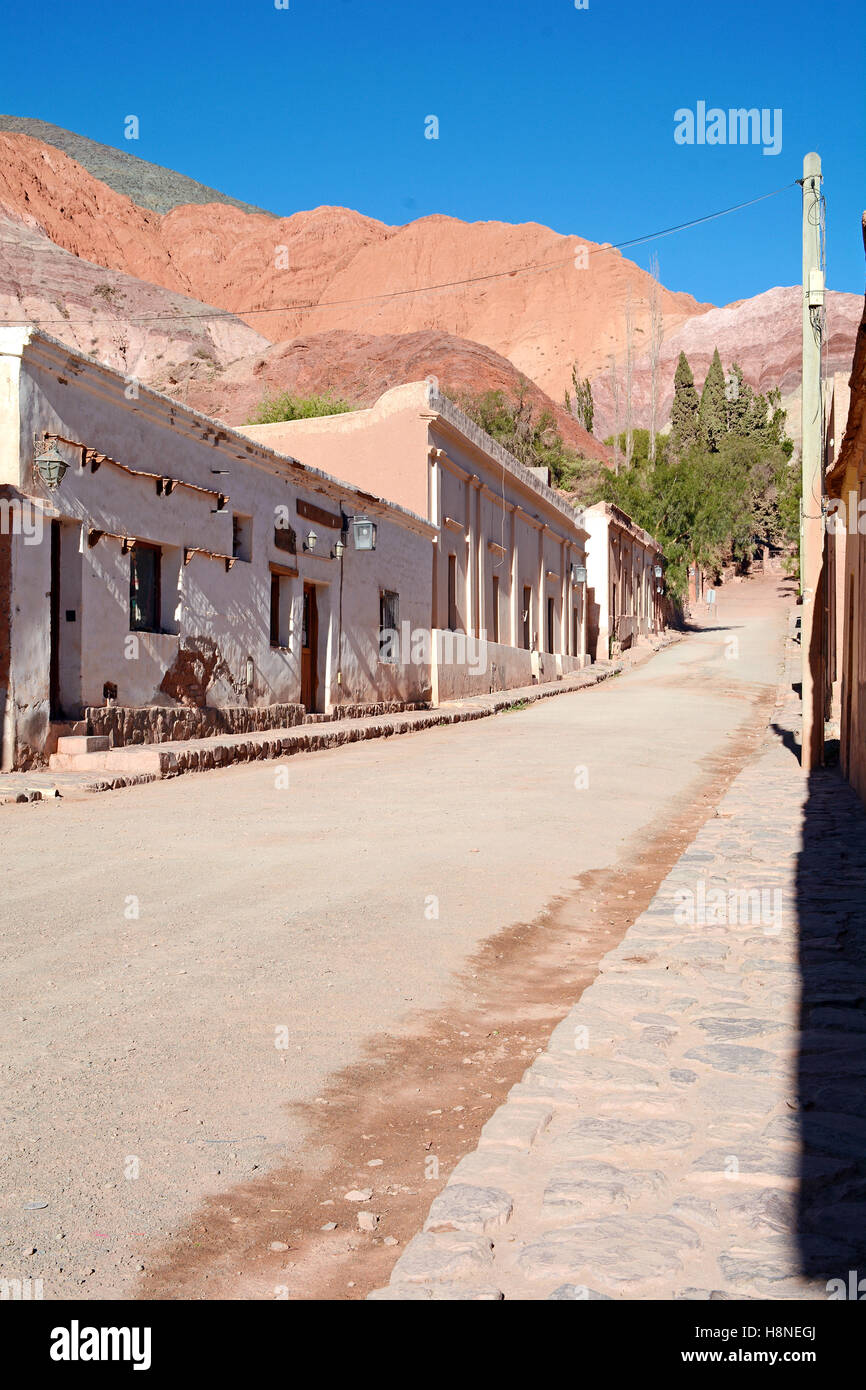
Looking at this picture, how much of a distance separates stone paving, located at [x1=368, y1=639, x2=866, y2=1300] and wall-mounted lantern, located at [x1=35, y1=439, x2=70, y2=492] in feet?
27.0

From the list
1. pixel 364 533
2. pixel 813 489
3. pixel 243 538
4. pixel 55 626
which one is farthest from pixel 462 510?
pixel 55 626

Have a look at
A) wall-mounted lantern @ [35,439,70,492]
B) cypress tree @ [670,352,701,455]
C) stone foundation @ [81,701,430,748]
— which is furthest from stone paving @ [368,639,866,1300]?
cypress tree @ [670,352,701,455]

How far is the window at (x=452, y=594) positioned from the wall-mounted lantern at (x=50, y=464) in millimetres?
14514

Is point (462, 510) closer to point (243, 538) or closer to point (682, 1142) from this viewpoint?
point (243, 538)

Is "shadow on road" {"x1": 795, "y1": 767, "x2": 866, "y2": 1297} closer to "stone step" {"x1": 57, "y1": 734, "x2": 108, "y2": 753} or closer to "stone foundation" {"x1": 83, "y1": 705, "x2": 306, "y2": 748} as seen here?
"stone step" {"x1": 57, "y1": 734, "x2": 108, "y2": 753}

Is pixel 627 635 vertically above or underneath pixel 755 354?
underneath

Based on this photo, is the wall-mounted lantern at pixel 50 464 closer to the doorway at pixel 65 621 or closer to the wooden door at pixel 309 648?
the doorway at pixel 65 621

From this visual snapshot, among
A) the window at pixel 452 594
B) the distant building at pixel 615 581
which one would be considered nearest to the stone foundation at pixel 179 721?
the window at pixel 452 594

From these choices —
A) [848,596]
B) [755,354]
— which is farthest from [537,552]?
[755,354]

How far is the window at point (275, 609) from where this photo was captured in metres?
17.6

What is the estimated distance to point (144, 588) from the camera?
14.0 metres

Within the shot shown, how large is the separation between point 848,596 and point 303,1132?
10263 millimetres
